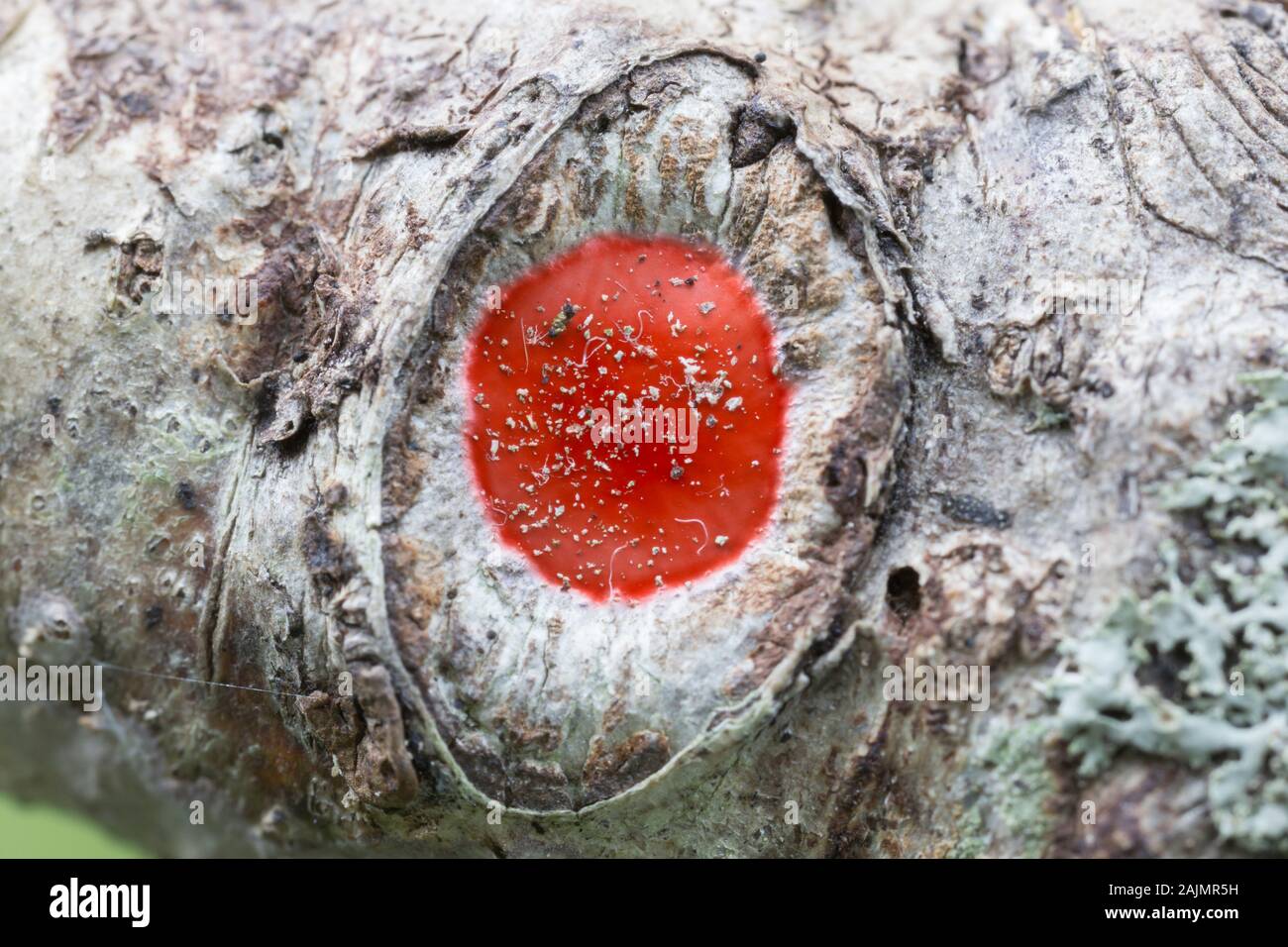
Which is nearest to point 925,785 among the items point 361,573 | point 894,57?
point 361,573

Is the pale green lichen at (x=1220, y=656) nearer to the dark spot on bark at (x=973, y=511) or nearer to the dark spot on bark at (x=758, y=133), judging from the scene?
the dark spot on bark at (x=973, y=511)

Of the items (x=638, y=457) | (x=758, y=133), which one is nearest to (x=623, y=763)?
→ (x=638, y=457)

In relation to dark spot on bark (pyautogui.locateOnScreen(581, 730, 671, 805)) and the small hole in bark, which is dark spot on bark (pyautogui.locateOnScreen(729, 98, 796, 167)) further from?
dark spot on bark (pyautogui.locateOnScreen(581, 730, 671, 805))

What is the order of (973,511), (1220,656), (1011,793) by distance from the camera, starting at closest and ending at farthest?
(1220,656) < (1011,793) < (973,511)

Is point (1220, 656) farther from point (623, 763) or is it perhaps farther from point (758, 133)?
point (758, 133)

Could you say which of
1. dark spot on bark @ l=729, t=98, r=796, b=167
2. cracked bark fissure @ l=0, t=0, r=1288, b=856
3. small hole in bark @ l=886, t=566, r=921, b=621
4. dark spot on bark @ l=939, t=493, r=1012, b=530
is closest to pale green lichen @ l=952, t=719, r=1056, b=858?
cracked bark fissure @ l=0, t=0, r=1288, b=856
